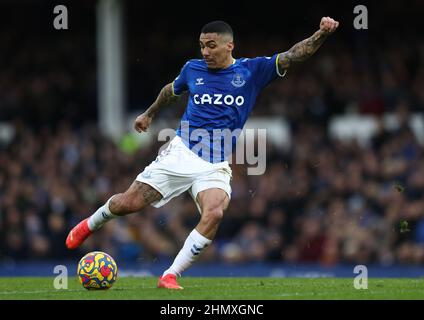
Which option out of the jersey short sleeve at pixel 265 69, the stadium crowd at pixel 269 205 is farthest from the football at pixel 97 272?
the stadium crowd at pixel 269 205

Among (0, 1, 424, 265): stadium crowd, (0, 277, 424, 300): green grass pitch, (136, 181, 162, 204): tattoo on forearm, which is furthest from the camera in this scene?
(0, 1, 424, 265): stadium crowd

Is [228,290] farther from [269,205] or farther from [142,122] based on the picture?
[269,205]

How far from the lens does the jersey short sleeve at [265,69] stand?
12.8 m

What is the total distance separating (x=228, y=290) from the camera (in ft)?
41.4

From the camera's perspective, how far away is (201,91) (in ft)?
42.2

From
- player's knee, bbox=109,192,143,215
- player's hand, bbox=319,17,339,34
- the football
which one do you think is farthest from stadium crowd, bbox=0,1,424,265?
the football

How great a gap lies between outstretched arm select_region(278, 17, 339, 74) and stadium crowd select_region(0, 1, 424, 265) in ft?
19.0

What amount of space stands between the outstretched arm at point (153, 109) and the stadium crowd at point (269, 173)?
18.9 feet

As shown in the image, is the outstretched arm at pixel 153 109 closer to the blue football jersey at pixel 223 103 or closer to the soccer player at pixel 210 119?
the soccer player at pixel 210 119

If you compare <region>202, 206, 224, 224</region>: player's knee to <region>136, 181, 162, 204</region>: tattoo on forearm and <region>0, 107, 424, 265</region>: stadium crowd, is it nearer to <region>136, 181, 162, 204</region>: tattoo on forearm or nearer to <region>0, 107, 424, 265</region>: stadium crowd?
<region>136, 181, 162, 204</region>: tattoo on forearm

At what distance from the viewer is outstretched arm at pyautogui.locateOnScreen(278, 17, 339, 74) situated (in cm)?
1223

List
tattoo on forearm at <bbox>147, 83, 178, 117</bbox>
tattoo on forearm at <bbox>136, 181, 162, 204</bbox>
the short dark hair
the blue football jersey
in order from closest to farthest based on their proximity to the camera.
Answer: the short dark hair, the blue football jersey, tattoo on forearm at <bbox>136, 181, 162, 204</bbox>, tattoo on forearm at <bbox>147, 83, 178, 117</bbox>
